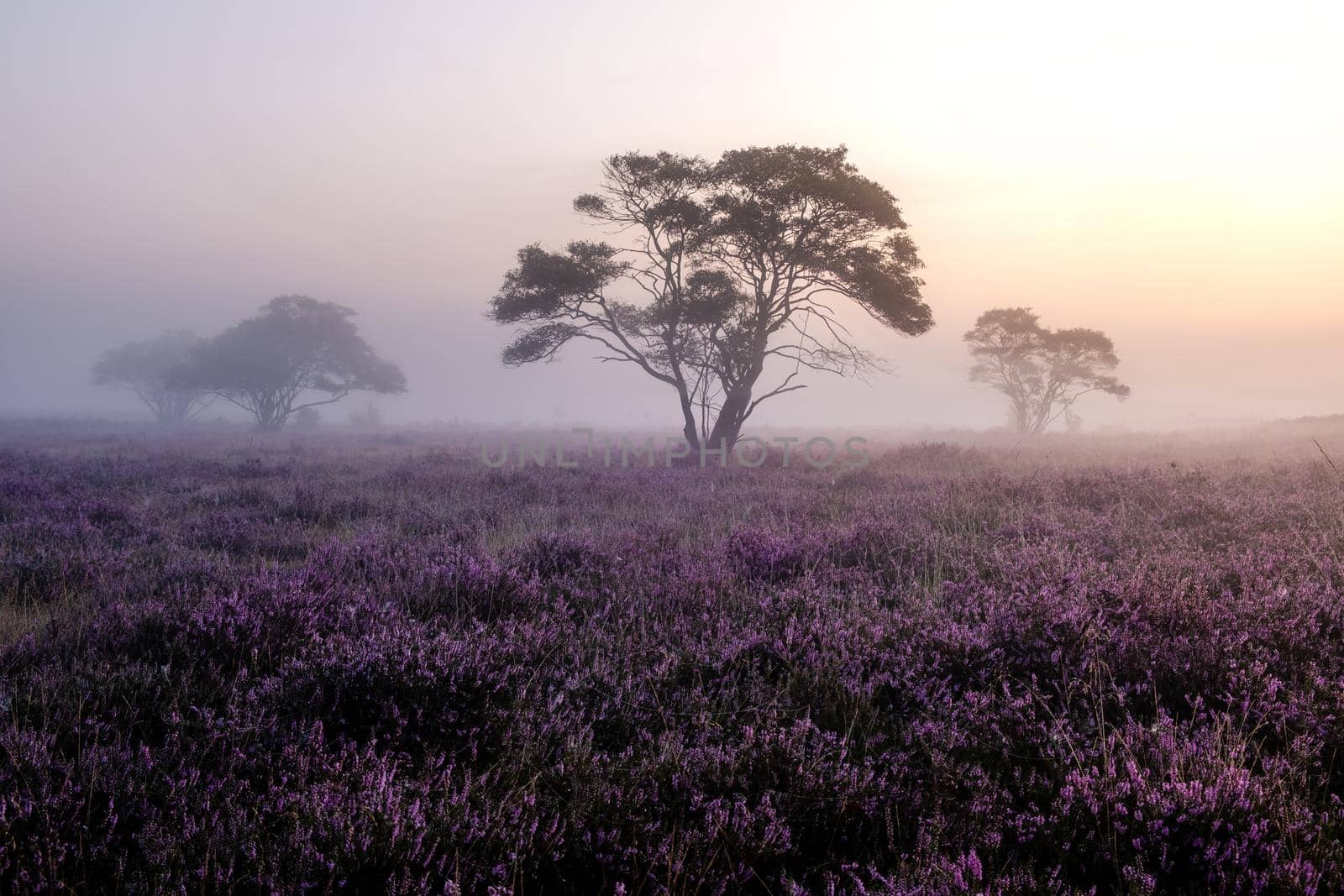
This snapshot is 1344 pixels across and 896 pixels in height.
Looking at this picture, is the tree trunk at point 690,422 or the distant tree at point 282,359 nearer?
the tree trunk at point 690,422

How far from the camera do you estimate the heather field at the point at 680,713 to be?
1.48m

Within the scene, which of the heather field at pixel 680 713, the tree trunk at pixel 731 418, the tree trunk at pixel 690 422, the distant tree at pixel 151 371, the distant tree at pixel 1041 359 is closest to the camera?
the heather field at pixel 680 713

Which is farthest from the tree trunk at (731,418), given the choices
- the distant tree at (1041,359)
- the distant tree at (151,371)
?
the distant tree at (151,371)

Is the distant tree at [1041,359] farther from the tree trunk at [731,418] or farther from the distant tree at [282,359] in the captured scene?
the distant tree at [282,359]

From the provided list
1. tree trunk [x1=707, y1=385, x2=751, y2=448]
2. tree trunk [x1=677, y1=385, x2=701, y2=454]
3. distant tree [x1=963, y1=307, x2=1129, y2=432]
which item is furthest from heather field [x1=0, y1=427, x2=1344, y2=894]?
distant tree [x1=963, y1=307, x2=1129, y2=432]

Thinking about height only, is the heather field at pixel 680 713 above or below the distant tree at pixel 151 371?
below

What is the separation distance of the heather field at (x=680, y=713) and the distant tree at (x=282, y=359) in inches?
1699

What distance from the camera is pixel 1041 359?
41.4 meters

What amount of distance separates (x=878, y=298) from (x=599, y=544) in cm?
1302

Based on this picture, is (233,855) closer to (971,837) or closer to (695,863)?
(695,863)

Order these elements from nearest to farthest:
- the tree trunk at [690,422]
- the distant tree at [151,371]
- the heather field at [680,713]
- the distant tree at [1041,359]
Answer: the heather field at [680,713]
the tree trunk at [690,422]
the distant tree at [1041,359]
the distant tree at [151,371]

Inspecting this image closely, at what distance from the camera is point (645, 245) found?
18016mm

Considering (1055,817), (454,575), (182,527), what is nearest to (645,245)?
(182,527)

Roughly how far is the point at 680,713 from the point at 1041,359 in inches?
1813
